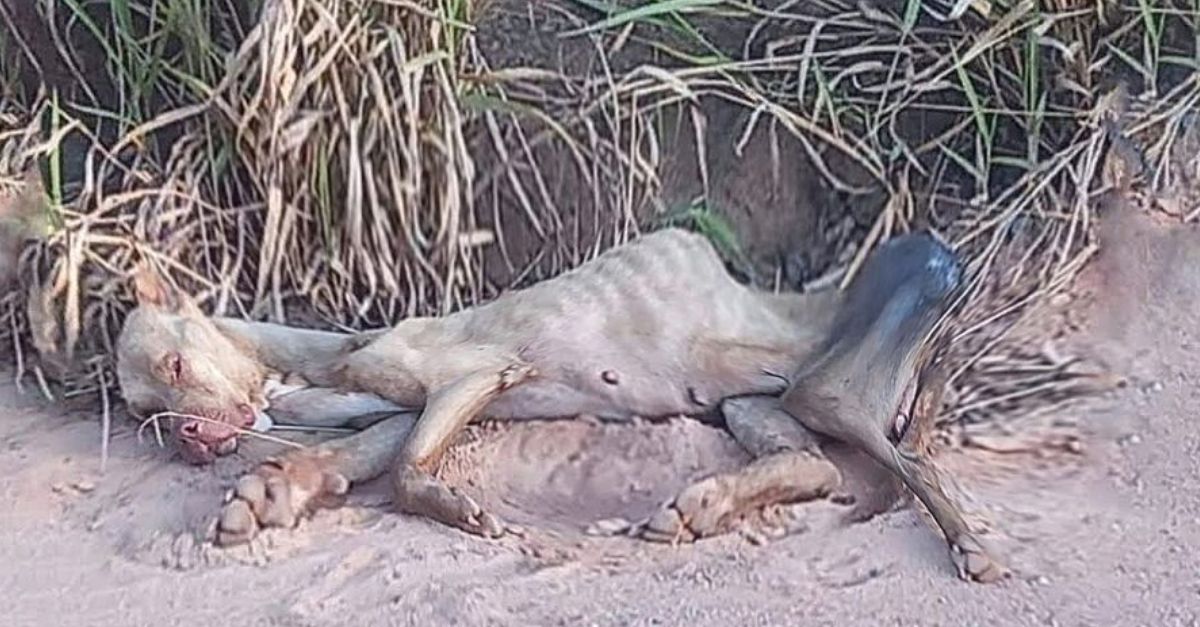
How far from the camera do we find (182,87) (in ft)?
8.45

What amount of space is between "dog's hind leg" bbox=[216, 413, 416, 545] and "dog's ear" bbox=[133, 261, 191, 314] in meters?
0.30

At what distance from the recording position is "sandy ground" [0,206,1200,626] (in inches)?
74.0

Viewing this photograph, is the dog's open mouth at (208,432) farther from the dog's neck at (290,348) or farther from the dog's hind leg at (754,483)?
the dog's hind leg at (754,483)

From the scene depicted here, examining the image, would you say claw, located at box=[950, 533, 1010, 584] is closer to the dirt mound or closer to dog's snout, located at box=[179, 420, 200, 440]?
the dirt mound

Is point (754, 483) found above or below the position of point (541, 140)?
below

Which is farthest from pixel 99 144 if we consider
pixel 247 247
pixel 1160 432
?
pixel 1160 432

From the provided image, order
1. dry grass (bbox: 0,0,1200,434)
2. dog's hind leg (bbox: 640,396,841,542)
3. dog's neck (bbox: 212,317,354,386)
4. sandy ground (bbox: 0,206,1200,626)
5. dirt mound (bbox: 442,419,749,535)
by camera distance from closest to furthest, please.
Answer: sandy ground (bbox: 0,206,1200,626) → dog's hind leg (bbox: 640,396,841,542) → dirt mound (bbox: 442,419,749,535) → dog's neck (bbox: 212,317,354,386) → dry grass (bbox: 0,0,1200,434)

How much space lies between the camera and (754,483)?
6.75 ft

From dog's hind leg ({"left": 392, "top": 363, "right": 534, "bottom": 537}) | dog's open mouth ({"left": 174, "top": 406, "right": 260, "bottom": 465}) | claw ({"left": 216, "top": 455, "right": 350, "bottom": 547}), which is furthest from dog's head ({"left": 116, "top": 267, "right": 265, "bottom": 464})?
dog's hind leg ({"left": 392, "top": 363, "right": 534, "bottom": 537})

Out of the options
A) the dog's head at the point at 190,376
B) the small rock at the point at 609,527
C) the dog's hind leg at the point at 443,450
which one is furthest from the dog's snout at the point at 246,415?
the small rock at the point at 609,527

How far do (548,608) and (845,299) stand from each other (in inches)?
27.2

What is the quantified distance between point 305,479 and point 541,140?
2.13ft

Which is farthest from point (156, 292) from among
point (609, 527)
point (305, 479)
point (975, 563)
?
point (975, 563)

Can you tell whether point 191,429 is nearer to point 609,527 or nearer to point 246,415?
point 246,415
